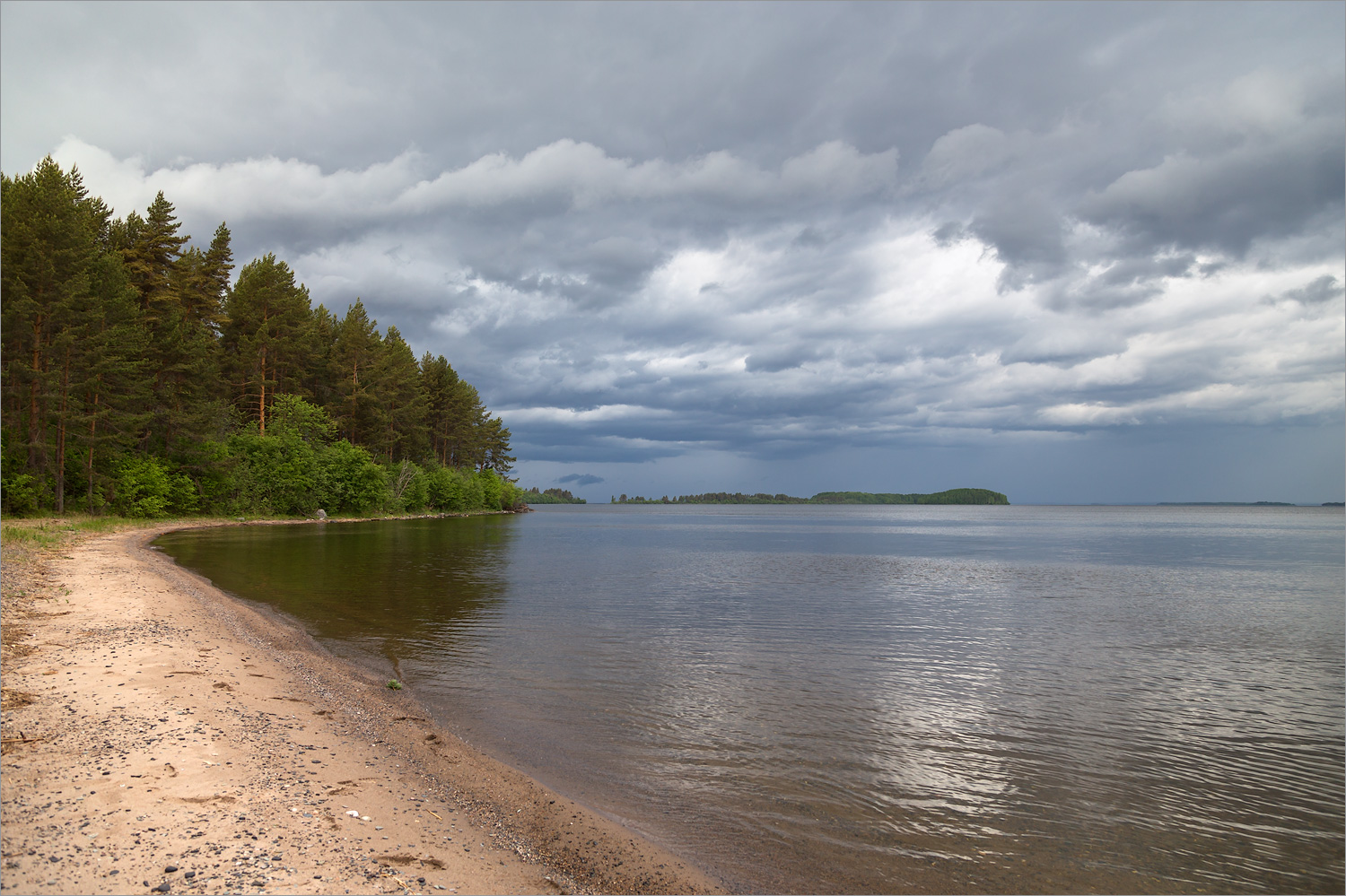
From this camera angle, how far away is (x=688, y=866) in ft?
23.4

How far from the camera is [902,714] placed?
42.3ft

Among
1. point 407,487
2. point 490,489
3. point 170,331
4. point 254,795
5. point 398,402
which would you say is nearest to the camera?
point 254,795

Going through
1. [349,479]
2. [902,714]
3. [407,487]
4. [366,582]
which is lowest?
[902,714]

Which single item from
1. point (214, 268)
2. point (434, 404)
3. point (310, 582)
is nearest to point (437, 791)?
point (310, 582)

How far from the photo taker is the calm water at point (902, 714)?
25.8 ft

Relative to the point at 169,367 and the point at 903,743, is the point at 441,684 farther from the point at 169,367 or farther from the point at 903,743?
the point at 169,367

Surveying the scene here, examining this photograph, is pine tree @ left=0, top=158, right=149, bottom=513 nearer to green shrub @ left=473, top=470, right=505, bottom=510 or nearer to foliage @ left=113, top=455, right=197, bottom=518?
foliage @ left=113, top=455, right=197, bottom=518

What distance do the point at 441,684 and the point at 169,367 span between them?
54.3m

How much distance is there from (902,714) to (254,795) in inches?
424

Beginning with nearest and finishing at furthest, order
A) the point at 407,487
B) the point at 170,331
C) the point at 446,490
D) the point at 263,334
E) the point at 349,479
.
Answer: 1. the point at 170,331
2. the point at 263,334
3. the point at 349,479
4. the point at 407,487
5. the point at 446,490

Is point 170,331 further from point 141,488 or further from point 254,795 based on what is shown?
point 254,795

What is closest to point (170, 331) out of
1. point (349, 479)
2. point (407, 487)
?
point (349, 479)

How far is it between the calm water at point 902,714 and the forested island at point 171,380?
23568 mm

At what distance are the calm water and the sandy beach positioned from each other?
117 centimetres
